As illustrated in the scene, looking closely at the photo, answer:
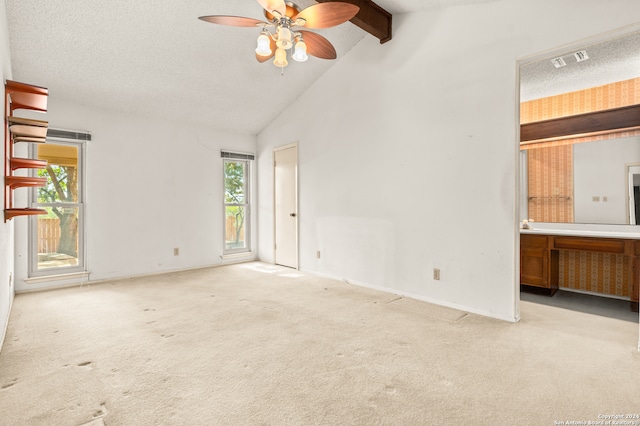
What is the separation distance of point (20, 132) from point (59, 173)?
5.48ft

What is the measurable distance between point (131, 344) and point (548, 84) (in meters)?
4.93

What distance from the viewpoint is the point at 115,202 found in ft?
14.8

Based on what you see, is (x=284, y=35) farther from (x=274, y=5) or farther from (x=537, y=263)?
(x=537, y=263)

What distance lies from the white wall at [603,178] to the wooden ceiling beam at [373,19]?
2.64 metres

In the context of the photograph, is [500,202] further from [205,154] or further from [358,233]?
[205,154]

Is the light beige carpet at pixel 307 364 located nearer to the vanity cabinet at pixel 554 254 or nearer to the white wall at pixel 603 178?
Result: the vanity cabinet at pixel 554 254

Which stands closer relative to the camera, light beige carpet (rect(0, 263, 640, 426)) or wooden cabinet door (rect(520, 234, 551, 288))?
light beige carpet (rect(0, 263, 640, 426))

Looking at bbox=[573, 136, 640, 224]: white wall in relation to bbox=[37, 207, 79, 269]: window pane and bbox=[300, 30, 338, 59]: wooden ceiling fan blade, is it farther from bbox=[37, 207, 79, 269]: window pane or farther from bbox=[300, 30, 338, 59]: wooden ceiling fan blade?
bbox=[37, 207, 79, 269]: window pane

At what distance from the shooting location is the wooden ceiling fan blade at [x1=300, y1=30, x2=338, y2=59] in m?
2.86

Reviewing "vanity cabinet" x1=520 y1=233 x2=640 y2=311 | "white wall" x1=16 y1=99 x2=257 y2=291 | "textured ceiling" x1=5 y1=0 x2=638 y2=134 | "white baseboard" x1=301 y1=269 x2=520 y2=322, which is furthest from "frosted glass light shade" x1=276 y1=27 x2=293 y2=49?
"vanity cabinet" x1=520 y1=233 x2=640 y2=311

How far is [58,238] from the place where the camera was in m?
4.22

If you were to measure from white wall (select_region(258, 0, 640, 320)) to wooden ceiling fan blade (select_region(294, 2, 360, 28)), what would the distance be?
137 centimetres

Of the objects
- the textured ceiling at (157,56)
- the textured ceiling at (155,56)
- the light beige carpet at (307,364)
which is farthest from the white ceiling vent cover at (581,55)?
the light beige carpet at (307,364)

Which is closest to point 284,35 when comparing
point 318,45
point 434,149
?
point 318,45
